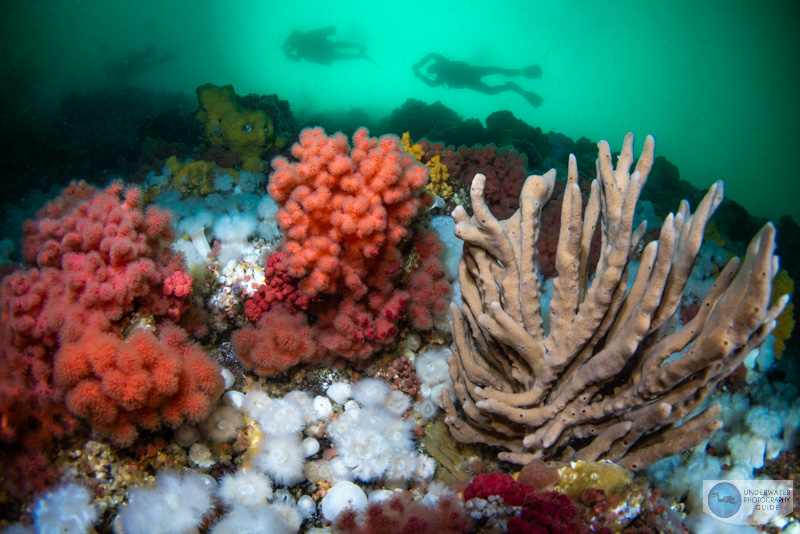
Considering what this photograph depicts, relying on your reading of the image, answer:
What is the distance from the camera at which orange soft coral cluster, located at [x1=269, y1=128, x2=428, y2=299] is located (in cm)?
317

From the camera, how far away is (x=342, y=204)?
320 centimetres

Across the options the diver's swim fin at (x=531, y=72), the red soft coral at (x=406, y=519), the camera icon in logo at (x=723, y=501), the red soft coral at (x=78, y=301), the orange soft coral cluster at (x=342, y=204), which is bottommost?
the red soft coral at (x=406, y=519)

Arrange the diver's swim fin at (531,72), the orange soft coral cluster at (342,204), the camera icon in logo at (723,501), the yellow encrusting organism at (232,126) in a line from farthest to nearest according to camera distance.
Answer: the diver's swim fin at (531,72)
the yellow encrusting organism at (232,126)
the orange soft coral cluster at (342,204)
the camera icon in logo at (723,501)

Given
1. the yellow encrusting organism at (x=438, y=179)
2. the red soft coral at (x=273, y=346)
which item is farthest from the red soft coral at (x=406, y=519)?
the yellow encrusting organism at (x=438, y=179)

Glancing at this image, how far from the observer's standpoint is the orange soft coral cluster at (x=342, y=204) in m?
3.17

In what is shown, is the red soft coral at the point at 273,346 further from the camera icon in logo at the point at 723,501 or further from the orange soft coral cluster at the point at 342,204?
the camera icon in logo at the point at 723,501

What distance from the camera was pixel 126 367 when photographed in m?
2.26

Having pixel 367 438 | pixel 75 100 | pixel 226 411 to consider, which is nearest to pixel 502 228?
pixel 367 438

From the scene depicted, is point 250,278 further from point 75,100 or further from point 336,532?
point 75,100

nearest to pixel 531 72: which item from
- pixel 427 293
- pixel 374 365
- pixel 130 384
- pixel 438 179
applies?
pixel 438 179

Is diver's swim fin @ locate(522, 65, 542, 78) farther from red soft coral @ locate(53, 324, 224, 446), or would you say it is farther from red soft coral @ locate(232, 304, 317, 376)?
red soft coral @ locate(53, 324, 224, 446)

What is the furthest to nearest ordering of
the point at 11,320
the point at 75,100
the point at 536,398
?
the point at 75,100
the point at 536,398
the point at 11,320

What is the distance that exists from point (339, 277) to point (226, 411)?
1.43m

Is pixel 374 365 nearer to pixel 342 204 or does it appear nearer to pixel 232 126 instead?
pixel 342 204
